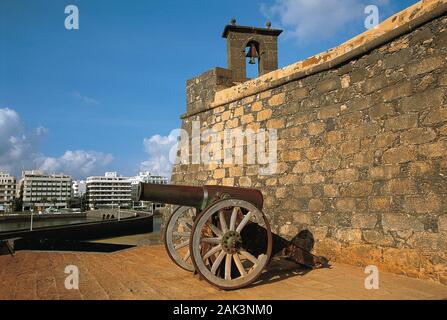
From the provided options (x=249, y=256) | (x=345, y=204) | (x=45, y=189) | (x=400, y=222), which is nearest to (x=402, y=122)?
(x=400, y=222)

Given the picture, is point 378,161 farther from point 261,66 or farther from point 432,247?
point 261,66

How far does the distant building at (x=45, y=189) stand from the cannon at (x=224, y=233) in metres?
110

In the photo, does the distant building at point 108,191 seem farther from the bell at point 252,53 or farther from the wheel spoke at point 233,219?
the wheel spoke at point 233,219

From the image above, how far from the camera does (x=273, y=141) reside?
591cm

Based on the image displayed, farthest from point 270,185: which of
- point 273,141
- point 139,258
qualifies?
point 139,258

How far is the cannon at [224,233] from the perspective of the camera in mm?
3445

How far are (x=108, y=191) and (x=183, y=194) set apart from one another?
421 feet

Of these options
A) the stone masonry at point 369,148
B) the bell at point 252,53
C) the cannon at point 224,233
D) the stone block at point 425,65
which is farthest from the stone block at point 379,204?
the bell at point 252,53

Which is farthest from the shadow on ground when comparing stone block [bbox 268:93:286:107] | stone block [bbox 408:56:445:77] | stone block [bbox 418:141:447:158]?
stone block [bbox 408:56:445:77]

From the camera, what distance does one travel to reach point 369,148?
4.43 m

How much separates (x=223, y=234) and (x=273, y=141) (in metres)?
2.72

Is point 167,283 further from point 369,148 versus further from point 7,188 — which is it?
point 7,188

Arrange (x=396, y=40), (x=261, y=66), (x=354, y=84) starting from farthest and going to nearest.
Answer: (x=261, y=66) < (x=354, y=84) < (x=396, y=40)

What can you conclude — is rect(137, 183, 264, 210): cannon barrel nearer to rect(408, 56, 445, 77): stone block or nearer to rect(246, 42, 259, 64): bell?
rect(408, 56, 445, 77): stone block
